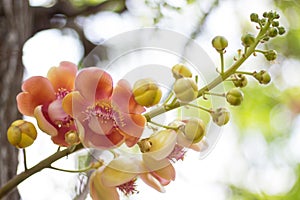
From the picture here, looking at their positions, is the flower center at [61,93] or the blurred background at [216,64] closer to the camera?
the flower center at [61,93]

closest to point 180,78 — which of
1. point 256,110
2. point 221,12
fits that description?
point 221,12

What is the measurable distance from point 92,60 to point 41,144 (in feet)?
0.69

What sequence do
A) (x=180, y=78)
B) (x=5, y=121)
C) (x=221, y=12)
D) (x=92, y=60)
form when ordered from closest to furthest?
1. (x=180, y=78)
2. (x=5, y=121)
3. (x=92, y=60)
4. (x=221, y=12)

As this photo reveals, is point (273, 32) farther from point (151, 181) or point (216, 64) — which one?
point (216, 64)

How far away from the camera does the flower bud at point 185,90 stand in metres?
0.52

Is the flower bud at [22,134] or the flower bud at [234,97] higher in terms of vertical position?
the flower bud at [234,97]

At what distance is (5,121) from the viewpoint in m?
1.00

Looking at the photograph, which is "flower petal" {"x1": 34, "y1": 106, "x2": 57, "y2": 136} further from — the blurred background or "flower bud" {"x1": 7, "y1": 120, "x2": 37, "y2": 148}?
the blurred background

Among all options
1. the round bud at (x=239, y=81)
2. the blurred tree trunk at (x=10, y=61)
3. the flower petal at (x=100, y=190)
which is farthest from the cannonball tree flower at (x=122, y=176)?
the blurred tree trunk at (x=10, y=61)

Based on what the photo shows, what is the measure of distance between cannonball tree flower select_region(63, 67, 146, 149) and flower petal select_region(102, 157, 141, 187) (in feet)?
0.11

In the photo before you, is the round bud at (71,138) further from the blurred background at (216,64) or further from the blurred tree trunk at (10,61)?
the blurred tree trunk at (10,61)

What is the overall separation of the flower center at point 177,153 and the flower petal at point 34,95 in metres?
0.13

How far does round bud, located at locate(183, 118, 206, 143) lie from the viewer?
1.73 feet

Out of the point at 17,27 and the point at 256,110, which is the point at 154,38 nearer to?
the point at 17,27
